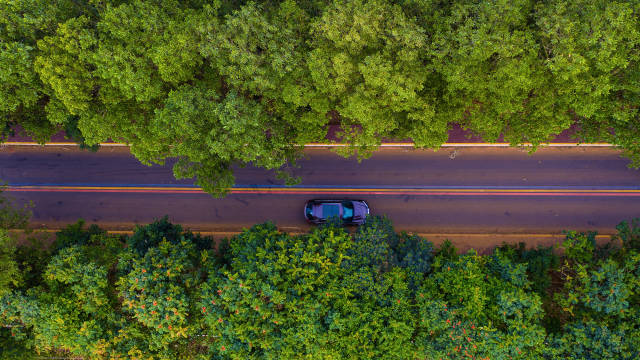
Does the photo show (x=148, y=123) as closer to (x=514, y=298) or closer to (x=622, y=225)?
(x=514, y=298)

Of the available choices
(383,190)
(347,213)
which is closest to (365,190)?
(383,190)

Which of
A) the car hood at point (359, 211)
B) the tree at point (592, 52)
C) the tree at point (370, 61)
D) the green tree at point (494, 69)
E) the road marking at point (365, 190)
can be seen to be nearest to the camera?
the tree at point (592, 52)

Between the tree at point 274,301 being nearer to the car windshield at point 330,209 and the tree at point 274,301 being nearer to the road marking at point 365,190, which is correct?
the car windshield at point 330,209

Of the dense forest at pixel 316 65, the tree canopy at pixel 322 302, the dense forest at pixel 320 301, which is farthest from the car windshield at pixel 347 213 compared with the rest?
the dense forest at pixel 316 65

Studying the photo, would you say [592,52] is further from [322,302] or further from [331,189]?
[322,302]

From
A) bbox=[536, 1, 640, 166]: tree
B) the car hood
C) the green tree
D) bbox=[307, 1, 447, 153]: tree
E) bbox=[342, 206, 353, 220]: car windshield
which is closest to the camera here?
bbox=[536, 1, 640, 166]: tree

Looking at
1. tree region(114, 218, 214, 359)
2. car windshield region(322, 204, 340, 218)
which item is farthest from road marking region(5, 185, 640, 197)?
tree region(114, 218, 214, 359)

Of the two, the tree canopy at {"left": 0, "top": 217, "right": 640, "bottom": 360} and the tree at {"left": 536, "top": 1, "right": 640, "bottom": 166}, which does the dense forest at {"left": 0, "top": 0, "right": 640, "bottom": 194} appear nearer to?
the tree at {"left": 536, "top": 1, "right": 640, "bottom": 166}
